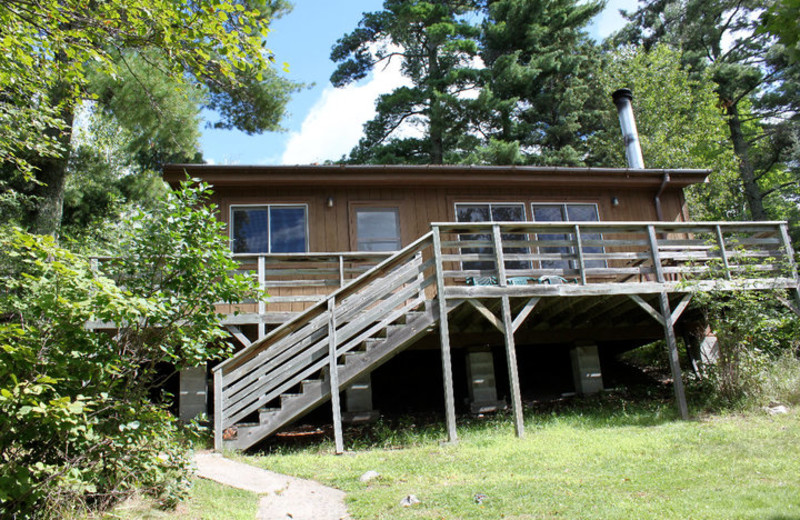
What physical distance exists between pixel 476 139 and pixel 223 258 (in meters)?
19.9

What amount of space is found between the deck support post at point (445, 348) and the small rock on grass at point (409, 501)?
2.28 metres

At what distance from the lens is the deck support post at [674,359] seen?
846 centimetres

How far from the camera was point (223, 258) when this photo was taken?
5.28 metres

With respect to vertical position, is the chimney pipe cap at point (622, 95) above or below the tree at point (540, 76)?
below

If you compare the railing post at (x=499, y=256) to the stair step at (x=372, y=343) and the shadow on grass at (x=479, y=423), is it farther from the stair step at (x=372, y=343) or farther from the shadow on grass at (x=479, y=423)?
the shadow on grass at (x=479, y=423)

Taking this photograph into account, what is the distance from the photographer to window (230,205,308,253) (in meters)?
10.9

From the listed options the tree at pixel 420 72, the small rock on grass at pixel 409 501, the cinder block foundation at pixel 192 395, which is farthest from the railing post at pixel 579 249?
the tree at pixel 420 72

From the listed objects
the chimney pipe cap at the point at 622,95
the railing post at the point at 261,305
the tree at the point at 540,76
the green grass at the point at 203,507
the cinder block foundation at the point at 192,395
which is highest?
the tree at the point at 540,76

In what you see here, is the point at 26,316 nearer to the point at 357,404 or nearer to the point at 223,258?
the point at 223,258

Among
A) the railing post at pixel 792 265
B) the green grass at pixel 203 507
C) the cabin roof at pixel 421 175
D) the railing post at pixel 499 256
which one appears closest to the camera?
the green grass at pixel 203 507

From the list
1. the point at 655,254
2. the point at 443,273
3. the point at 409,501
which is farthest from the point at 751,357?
the point at 409,501

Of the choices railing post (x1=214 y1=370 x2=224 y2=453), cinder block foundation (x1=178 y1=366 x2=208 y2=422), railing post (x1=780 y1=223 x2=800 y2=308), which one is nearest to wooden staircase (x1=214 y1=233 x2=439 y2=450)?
railing post (x1=214 y1=370 x2=224 y2=453)

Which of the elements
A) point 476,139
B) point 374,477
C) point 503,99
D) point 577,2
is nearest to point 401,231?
point 374,477

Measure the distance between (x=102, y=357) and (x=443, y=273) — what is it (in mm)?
4627
